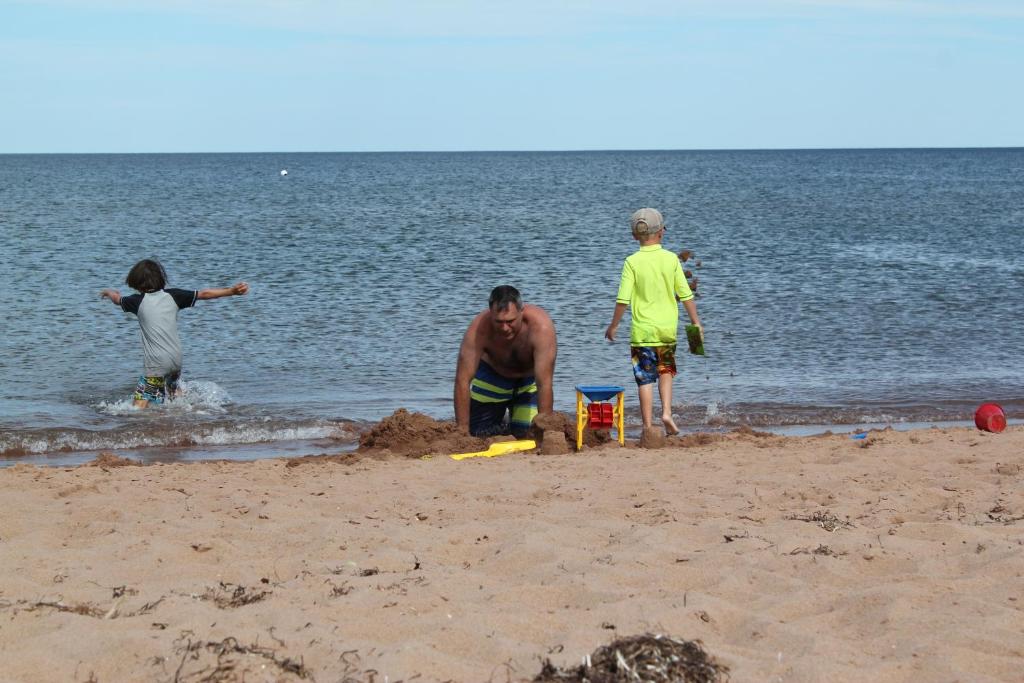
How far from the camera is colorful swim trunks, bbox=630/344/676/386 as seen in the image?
24.7 feet

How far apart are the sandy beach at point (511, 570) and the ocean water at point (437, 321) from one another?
3.57 metres

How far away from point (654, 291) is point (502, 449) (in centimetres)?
153

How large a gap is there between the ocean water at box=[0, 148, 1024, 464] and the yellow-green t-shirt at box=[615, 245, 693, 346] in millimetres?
2705

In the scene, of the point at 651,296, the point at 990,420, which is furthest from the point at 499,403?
the point at 990,420

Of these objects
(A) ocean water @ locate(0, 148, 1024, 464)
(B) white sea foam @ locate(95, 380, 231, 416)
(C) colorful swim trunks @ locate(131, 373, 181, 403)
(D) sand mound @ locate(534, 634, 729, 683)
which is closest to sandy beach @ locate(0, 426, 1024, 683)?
(D) sand mound @ locate(534, 634, 729, 683)

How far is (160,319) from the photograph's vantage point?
357 inches

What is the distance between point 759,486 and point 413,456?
245 centimetres

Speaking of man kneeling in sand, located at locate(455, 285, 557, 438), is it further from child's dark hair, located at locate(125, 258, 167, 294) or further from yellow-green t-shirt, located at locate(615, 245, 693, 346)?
child's dark hair, located at locate(125, 258, 167, 294)

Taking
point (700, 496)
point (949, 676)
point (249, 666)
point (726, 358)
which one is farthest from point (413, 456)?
point (726, 358)

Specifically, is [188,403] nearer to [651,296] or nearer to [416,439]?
[416,439]

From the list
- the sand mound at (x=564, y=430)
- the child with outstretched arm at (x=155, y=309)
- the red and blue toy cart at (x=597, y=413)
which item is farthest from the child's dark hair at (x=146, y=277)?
the red and blue toy cart at (x=597, y=413)

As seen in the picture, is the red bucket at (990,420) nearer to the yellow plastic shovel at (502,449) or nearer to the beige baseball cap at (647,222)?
the beige baseball cap at (647,222)

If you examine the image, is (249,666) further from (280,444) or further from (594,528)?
(280,444)

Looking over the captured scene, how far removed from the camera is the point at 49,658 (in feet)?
10.6
